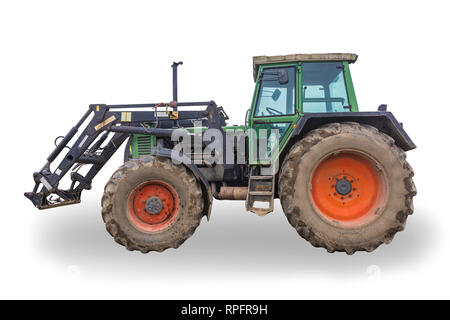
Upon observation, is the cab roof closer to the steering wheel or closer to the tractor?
the tractor

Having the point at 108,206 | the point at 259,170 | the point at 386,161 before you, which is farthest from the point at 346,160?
the point at 108,206

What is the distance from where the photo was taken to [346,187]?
479 centimetres

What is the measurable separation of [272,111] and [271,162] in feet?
2.84

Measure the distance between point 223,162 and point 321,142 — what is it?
173 cm

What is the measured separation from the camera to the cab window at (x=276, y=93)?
5.21m

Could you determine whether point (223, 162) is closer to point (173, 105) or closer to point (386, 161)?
point (173, 105)

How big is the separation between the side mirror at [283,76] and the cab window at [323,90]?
0.30 metres

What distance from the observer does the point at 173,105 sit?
5.38 meters

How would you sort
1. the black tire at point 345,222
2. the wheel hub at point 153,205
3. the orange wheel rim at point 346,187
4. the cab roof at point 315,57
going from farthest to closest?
the cab roof at point 315,57, the wheel hub at point 153,205, the orange wheel rim at point 346,187, the black tire at point 345,222

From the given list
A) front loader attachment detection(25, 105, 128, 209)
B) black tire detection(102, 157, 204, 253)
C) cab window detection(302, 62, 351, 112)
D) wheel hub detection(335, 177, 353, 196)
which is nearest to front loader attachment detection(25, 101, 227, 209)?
front loader attachment detection(25, 105, 128, 209)

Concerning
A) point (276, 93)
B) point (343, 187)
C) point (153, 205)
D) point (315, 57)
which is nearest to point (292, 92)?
point (276, 93)

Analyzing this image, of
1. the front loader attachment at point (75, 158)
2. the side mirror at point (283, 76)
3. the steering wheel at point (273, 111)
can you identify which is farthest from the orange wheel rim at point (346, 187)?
the front loader attachment at point (75, 158)

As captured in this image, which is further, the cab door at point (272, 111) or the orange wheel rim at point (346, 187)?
the cab door at point (272, 111)

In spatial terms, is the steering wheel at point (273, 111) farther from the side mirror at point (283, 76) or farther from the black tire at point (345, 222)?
the black tire at point (345, 222)
